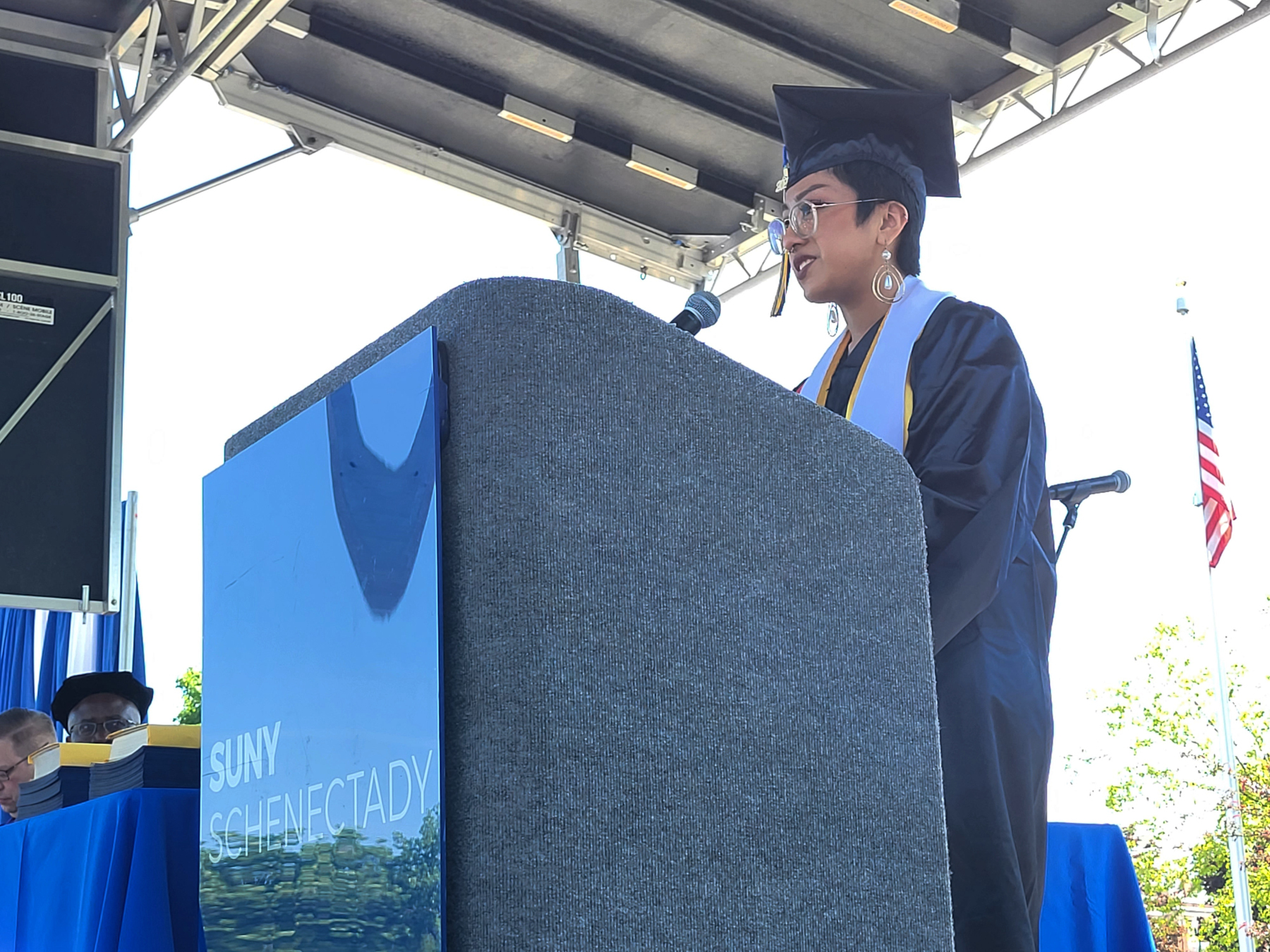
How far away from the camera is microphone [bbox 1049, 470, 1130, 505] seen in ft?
6.60

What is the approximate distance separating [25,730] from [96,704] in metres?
0.23

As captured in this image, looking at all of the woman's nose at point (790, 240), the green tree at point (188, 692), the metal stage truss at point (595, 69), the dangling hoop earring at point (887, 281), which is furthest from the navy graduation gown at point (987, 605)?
the green tree at point (188, 692)

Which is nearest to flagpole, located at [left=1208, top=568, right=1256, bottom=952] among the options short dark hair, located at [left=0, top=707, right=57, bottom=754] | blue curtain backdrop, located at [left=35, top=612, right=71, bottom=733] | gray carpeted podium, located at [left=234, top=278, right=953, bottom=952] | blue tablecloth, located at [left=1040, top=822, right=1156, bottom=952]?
blue curtain backdrop, located at [left=35, top=612, right=71, bottom=733]

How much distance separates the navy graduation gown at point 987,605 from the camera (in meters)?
1.31

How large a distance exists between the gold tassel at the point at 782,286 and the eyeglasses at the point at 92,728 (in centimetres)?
270

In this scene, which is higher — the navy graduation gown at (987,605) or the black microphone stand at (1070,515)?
the black microphone stand at (1070,515)

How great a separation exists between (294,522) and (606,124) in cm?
625

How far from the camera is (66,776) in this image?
6.02 feet

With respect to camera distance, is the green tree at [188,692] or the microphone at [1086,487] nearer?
the microphone at [1086,487]

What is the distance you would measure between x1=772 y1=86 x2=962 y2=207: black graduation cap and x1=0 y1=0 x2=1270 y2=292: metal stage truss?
4369 mm

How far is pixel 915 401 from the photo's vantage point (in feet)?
4.87

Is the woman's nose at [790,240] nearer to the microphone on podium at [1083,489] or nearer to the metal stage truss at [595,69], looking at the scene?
the microphone on podium at [1083,489]

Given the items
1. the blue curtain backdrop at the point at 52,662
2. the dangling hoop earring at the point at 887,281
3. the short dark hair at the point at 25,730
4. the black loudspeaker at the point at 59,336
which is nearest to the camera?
the dangling hoop earring at the point at 887,281

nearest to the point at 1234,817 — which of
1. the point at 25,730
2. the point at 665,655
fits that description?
the point at 25,730
